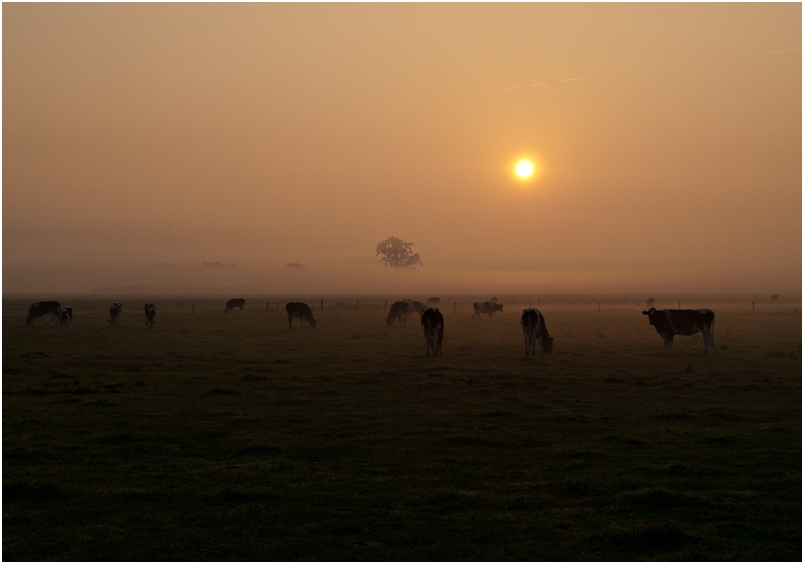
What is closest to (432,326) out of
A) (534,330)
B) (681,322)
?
(534,330)

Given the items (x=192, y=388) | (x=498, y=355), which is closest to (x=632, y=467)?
(x=192, y=388)

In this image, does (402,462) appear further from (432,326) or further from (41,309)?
(41,309)

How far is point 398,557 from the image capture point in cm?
856

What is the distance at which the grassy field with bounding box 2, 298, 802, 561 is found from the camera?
29.8 ft

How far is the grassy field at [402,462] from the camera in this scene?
908cm

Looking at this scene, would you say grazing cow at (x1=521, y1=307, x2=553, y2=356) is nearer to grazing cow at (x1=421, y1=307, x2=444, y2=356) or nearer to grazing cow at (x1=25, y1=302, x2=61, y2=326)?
grazing cow at (x1=421, y1=307, x2=444, y2=356)

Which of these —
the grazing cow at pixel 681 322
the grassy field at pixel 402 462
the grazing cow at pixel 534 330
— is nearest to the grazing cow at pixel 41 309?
the grassy field at pixel 402 462

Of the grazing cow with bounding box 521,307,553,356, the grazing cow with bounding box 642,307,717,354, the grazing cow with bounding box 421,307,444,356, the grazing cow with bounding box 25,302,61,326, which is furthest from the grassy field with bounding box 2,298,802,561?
the grazing cow with bounding box 25,302,61,326

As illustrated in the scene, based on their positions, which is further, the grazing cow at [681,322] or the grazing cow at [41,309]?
the grazing cow at [41,309]

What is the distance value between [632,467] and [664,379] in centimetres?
Answer: 1195

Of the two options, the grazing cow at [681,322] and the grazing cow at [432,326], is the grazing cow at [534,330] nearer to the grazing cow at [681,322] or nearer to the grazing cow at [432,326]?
the grazing cow at [432,326]

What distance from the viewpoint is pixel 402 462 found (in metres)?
13.0

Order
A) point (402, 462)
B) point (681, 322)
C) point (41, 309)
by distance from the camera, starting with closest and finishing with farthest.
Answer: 1. point (402, 462)
2. point (681, 322)
3. point (41, 309)

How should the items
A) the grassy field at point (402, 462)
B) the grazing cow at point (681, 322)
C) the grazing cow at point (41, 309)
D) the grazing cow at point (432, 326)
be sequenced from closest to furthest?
the grassy field at point (402, 462), the grazing cow at point (432, 326), the grazing cow at point (681, 322), the grazing cow at point (41, 309)
